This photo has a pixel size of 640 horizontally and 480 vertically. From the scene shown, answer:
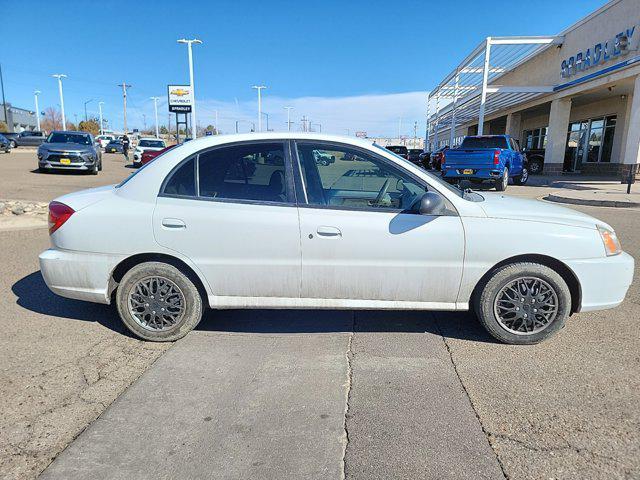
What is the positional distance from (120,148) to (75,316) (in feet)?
154

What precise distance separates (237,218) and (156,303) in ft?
3.35

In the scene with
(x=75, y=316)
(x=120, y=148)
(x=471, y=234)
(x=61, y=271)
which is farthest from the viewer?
(x=120, y=148)

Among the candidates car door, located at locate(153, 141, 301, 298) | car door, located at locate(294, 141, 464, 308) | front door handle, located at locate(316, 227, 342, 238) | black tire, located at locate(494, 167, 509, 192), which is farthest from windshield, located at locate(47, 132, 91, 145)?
front door handle, located at locate(316, 227, 342, 238)

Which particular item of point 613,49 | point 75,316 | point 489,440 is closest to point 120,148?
point 613,49

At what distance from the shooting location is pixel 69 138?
18.6 m

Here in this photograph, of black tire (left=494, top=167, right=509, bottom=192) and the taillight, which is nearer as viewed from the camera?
the taillight

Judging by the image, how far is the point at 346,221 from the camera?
3.45m

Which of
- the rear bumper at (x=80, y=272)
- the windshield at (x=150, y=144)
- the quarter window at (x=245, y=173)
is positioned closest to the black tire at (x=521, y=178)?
the quarter window at (x=245, y=173)

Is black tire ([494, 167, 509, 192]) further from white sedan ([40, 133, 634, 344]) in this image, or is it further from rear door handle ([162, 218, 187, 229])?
rear door handle ([162, 218, 187, 229])

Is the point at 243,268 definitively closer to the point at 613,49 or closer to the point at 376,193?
the point at 376,193

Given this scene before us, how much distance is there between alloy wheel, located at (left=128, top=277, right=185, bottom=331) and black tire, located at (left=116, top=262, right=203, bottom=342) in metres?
0.02

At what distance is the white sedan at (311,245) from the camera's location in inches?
136

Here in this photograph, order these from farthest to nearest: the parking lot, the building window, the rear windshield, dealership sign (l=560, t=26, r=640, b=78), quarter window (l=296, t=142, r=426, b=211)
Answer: the building window, the rear windshield, dealership sign (l=560, t=26, r=640, b=78), quarter window (l=296, t=142, r=426, b=211), the parking lot

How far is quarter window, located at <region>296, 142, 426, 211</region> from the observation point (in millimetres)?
3574
